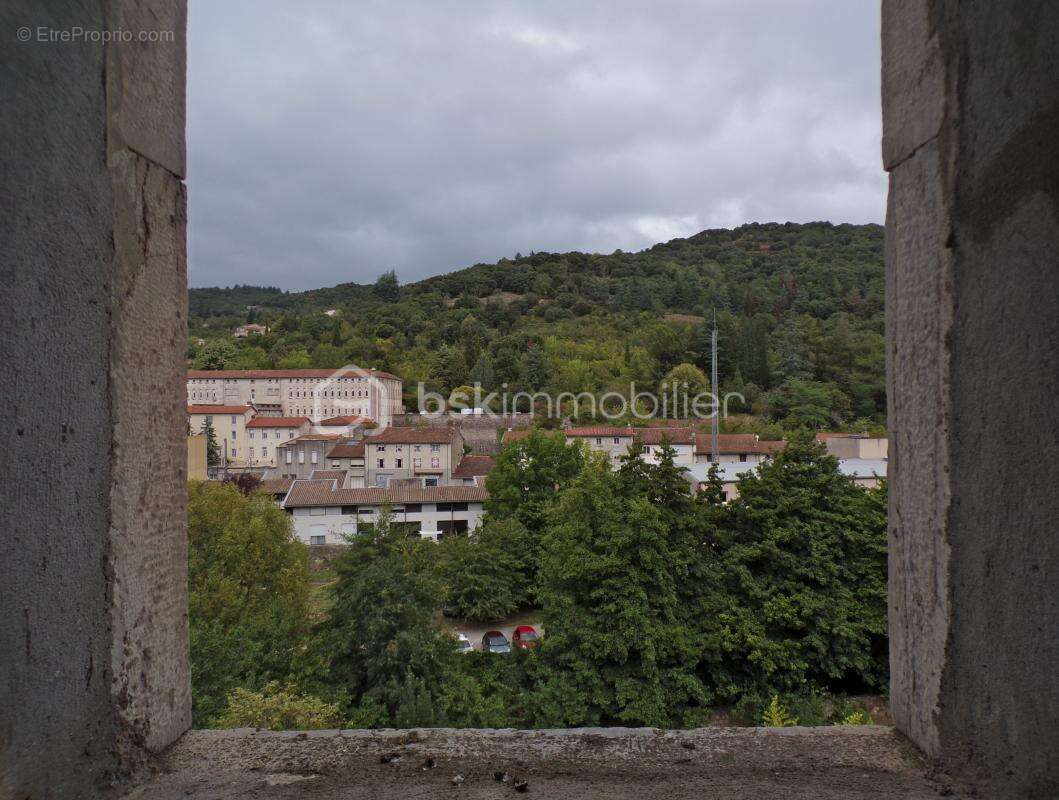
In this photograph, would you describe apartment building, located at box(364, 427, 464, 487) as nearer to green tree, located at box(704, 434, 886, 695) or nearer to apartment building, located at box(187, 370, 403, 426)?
apartment building, located at box(187, 370, 403, 426)

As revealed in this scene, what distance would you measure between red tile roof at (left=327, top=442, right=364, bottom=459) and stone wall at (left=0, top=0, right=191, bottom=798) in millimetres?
35055

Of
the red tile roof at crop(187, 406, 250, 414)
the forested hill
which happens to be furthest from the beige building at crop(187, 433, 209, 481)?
the forested hill

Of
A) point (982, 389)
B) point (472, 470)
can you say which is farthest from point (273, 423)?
point (982, 389)

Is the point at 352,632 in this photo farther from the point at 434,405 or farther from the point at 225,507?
the point at 434,405

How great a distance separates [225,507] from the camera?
14.4 metres

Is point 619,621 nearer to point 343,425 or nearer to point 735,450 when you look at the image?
point 735,450

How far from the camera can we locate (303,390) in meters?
56.1

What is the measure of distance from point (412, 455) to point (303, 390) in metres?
27.7

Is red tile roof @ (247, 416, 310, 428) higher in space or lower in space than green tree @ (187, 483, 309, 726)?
higher

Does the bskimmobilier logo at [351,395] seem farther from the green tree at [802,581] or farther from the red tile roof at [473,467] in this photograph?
the green tree at [802,581]

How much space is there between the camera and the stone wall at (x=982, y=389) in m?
1.48

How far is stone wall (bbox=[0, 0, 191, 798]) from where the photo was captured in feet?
4.58

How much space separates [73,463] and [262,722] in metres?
6.75

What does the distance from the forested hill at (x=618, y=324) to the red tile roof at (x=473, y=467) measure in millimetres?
19779
